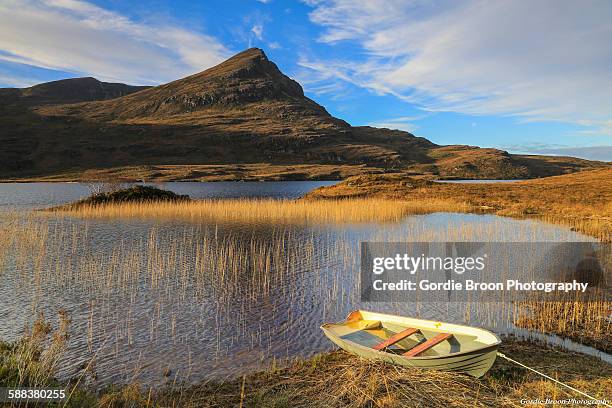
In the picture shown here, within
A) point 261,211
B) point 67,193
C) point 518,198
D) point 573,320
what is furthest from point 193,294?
point 67,193

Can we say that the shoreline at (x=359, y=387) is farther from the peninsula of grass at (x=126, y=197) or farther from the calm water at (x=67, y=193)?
the calm water at (x=67, y=193)

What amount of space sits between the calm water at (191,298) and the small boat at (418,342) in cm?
140

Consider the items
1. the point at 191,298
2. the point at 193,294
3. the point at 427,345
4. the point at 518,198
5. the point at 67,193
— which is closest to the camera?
the point at 427,345

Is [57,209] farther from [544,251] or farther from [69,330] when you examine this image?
[544,251]

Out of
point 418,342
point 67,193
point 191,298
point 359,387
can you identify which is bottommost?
point 191,298

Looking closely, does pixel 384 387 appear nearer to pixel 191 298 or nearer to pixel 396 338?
pixel 396 338

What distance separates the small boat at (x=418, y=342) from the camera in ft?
29.4

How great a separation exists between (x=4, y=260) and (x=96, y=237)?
25.1 ft

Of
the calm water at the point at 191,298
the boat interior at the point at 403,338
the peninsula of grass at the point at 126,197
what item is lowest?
the calm water at the point at 191,298

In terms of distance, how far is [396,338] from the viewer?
406 inches

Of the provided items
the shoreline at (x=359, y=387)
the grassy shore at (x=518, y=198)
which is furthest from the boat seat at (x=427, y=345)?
the grassy shore at (x=518, y=198)

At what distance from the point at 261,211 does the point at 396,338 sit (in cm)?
3260

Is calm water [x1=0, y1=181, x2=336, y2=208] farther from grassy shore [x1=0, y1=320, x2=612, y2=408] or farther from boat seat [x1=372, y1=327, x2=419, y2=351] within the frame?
boat seat [x1=372, y1=327, x2=419, y2=351]

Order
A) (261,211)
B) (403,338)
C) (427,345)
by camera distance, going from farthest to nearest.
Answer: (261,211)
(403,338)
(427,345)
